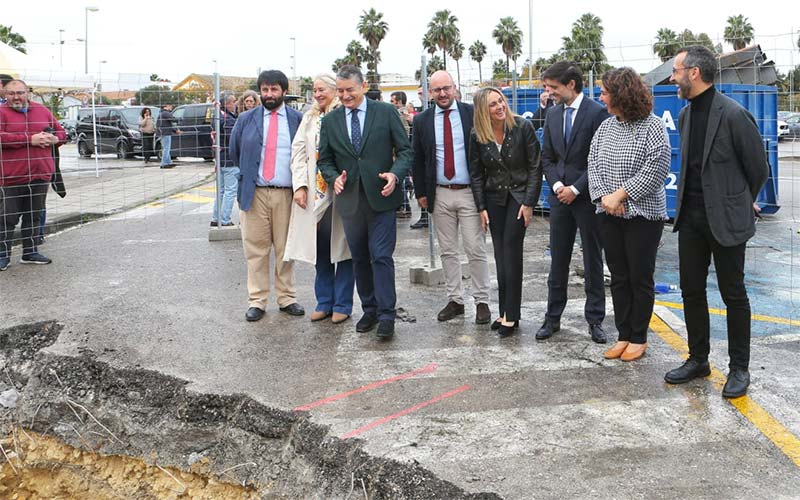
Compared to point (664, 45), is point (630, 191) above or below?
below

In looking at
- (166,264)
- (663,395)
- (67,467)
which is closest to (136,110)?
(166,264)

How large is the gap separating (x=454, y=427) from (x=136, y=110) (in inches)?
808

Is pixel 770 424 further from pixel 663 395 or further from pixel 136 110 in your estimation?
pixel 136 110

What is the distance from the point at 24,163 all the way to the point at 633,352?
6560mm

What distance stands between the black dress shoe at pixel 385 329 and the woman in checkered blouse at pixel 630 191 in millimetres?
1578

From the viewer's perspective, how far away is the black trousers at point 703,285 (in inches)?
175

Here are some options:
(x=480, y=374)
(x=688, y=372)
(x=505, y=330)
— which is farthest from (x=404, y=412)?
(x=688, y=372)

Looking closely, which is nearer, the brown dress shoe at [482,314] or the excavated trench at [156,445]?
the excavated trench at [156,445]

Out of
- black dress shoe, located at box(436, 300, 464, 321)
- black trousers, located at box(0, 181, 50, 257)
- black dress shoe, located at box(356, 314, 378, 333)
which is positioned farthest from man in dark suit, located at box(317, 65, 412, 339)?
black trousers, located at box(0, 181, 50, 257)

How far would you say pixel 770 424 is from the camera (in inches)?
159

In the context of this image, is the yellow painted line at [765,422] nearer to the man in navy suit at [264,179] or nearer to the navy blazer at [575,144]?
the navy blazer at [575,144]

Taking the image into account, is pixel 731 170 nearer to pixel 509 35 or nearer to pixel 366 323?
pixel 366 323

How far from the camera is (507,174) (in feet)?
18.2

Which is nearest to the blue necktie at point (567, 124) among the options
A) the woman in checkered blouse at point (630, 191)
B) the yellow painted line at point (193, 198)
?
the woman in checkered blouse at point (630, 191)
